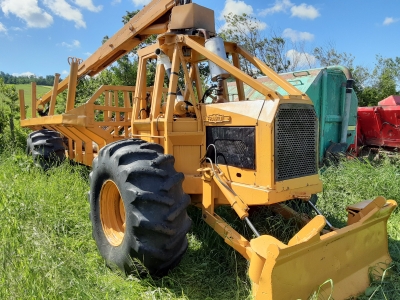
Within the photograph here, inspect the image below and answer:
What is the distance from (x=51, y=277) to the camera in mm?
2641

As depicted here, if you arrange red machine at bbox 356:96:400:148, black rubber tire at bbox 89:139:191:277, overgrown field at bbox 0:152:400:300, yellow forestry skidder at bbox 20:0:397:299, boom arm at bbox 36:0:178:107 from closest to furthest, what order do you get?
overgrown field at bbox 0:152:400:300
yellow forestry skidder at bbox 20:0:397:299
black rubber tire at bbox 89:139:191:277
boom arm at bbox 36:0:178:107
red machine at bbox 356:96:400:148

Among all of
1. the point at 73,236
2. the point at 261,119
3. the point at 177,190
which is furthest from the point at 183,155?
the point at 73,236

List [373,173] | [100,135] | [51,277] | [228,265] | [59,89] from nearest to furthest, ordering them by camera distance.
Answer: [51,277] < [228,265] < [100,135] < [373,173] < [59,89]

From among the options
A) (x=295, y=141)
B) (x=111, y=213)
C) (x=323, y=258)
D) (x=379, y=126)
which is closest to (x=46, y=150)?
(x=111, y=213)

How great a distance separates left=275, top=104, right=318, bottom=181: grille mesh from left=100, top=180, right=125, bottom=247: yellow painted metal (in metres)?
1.69

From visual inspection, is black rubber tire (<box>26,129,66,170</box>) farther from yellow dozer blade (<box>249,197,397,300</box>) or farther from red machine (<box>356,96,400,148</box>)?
red machine (<box>356,96,400,148</box>)

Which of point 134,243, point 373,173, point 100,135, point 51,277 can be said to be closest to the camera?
point 51,277

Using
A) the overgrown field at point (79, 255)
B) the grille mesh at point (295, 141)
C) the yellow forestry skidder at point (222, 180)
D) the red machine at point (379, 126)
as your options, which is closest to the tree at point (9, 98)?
the overgrown field at point (79, 255)

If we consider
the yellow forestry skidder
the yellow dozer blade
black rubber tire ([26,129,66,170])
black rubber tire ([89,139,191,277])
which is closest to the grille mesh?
the yellow forestry skidder

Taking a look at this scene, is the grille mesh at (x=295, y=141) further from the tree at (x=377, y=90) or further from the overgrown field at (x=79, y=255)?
the tree at (x=377, y=90)

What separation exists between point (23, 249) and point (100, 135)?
6.87 ft

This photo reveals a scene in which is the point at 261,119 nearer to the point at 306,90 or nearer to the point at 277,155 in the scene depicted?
the point at 277,155

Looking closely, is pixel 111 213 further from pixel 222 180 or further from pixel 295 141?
pixel 295 141

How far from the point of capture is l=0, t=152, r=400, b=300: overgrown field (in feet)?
8.70
